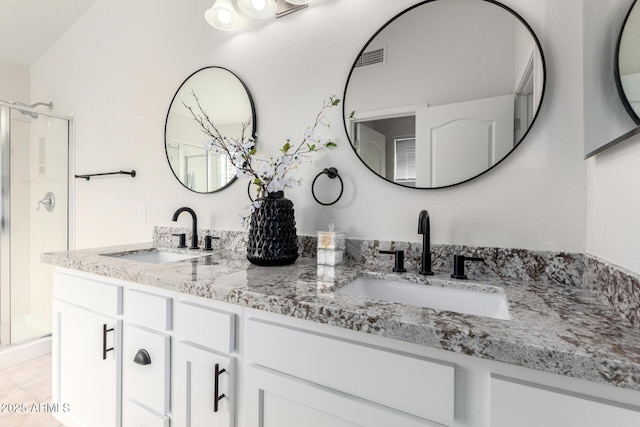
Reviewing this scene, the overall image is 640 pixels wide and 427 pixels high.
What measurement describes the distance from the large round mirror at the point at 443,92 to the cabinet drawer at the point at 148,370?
39.8 inches

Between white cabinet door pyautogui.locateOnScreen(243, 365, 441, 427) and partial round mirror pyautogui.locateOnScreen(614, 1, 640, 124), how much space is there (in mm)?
853

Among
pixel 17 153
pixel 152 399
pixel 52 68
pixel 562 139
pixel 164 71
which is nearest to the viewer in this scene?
pixel 562 139

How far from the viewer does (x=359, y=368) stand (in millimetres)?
663

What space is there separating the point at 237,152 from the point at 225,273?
0.57 m

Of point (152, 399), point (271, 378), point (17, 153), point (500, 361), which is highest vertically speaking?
point (17, 153)

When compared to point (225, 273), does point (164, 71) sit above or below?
above

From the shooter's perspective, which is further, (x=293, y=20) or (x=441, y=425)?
(x=293, y=20)

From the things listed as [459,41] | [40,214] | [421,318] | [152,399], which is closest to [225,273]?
[152,399]

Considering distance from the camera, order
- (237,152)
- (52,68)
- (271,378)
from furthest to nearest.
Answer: (52,68) → (237,152) → (271,378)

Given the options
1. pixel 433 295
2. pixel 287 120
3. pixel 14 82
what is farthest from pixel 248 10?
pixel 14 82

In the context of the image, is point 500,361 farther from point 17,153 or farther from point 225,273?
point 17,153

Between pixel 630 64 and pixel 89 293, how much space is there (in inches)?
75.1

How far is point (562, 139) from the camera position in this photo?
96 centimetres

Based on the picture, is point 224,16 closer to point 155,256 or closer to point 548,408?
point 155,256
